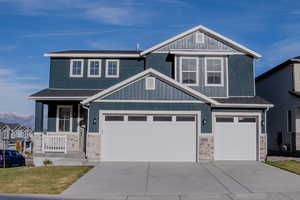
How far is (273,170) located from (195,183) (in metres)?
4.72

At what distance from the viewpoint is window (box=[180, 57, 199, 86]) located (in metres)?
19.7

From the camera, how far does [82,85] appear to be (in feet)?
69.4

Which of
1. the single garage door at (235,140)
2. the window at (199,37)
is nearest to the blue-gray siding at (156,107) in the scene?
the single garage door at (235,140)

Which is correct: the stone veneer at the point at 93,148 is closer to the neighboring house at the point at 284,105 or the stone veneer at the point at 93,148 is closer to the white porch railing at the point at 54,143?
the white porch railing at the point at 54,143

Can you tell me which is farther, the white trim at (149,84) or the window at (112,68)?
the window at (112,68)

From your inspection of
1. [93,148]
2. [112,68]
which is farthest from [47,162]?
[112,68]

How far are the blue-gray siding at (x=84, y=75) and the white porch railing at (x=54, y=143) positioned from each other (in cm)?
348

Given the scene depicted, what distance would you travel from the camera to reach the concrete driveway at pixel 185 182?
10.2 metres

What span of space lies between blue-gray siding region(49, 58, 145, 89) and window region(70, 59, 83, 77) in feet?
0.64

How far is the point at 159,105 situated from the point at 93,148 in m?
3.89

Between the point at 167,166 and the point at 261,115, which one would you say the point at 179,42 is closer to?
the point at 261,115

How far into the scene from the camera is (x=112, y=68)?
21422mm

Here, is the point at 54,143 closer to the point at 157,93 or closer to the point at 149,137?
the point at 149,137

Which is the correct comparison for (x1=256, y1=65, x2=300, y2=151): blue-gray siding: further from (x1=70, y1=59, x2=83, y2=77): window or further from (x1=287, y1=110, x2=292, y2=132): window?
(x1=70, y1=59, x2=83, y2=77): window
